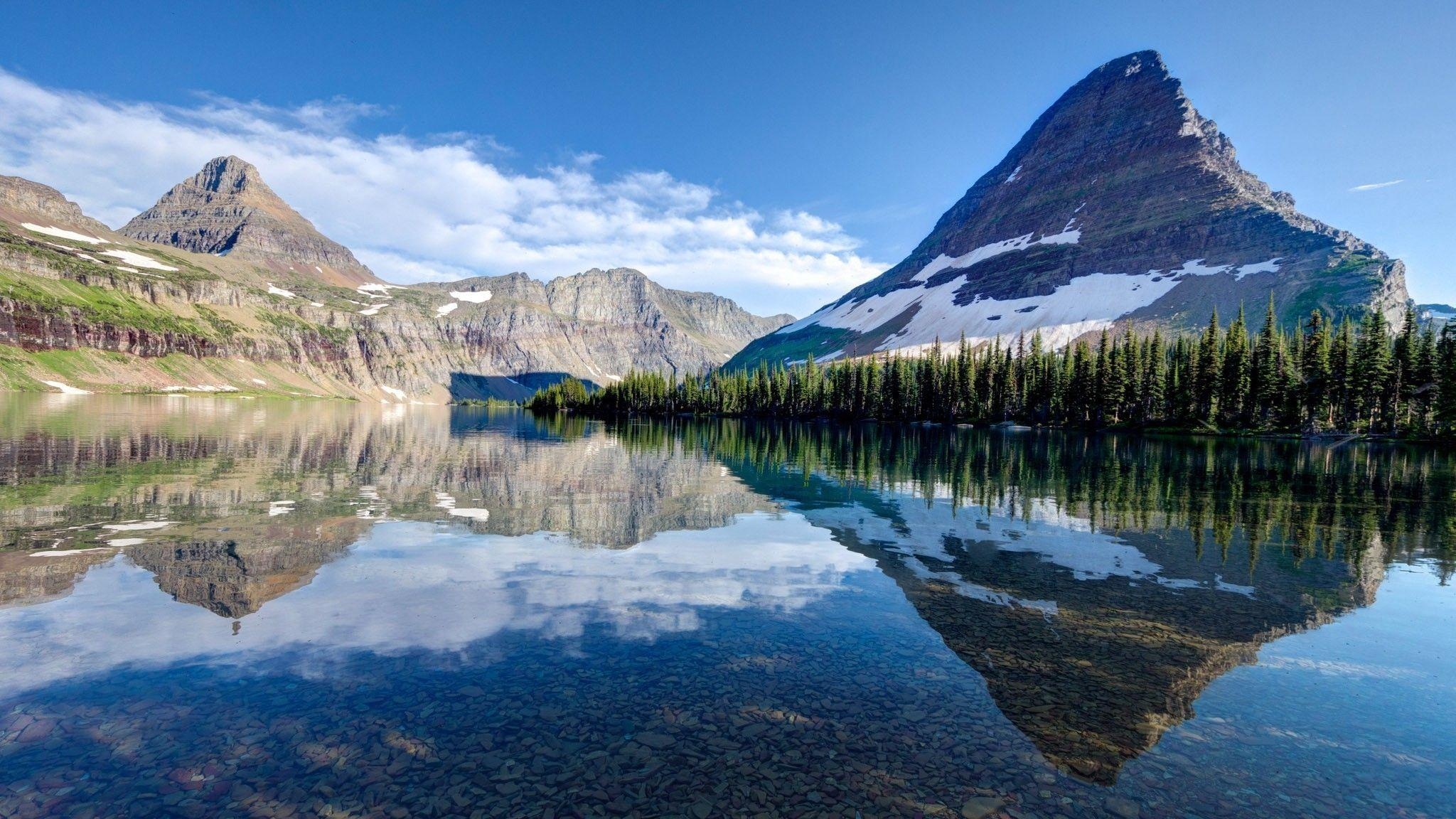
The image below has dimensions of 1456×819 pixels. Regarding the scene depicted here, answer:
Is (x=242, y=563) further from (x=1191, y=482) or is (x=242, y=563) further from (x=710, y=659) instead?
(x=1191, y=482)

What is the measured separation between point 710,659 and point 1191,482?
4493 cm

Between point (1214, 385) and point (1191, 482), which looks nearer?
point (1191, 482)

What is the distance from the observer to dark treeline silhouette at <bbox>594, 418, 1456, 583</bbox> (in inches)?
1082

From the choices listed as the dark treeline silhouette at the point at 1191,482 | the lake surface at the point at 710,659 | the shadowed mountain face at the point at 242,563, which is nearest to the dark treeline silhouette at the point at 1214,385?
the dark treeline silhouette at the point at 1191,482

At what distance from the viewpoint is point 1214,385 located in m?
112

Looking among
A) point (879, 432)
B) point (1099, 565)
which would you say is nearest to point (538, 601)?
point (1099, 565)

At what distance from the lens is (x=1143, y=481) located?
4509 centimetres

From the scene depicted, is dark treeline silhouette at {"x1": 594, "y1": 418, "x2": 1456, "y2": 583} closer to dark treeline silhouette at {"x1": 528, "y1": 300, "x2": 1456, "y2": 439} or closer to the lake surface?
the lake surface

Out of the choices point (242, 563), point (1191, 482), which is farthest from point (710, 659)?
point (1191, 482)

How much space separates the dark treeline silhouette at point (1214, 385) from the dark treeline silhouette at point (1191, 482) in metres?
14.3

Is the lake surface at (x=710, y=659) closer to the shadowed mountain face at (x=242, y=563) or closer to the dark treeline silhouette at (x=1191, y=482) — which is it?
the shadowed mountain face at (x=242, y=563)

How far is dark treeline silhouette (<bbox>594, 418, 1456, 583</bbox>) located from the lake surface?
63cm

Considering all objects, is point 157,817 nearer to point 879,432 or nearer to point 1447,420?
point 879,432

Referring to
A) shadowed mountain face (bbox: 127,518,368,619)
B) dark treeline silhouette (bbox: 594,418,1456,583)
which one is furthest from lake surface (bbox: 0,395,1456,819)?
dark treeline silhouette (bbox: 594,418,1456,583)
